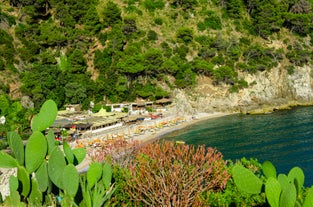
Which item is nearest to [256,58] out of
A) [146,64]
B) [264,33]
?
[264,33]

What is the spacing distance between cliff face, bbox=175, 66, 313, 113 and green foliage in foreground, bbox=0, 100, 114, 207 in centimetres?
4900

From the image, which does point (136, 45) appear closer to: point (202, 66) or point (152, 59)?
point (152, 59)

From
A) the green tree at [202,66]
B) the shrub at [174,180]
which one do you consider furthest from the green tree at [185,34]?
the shrub at [174,180]

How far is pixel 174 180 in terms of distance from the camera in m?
9.56

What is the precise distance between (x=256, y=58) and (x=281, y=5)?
1777 cm

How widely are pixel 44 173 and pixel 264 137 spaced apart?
3273 cm

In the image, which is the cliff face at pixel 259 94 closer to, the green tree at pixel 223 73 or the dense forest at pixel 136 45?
the dense forest at pixel 136 45

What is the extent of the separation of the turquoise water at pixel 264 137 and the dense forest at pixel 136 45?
13.8m

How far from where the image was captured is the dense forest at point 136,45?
52.5 meters

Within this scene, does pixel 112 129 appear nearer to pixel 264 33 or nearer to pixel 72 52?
pixel 72 52

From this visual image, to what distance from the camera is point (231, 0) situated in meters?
74.4

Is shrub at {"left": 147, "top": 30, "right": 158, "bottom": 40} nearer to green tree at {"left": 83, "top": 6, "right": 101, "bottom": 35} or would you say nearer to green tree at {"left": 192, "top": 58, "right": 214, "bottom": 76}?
green tree at {"left": 192, "top": 58, "right": 214, "bottom": 76}

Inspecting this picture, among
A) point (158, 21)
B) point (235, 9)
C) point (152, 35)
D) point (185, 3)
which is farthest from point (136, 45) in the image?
point (235, 9)

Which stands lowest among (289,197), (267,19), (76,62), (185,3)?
(289,197)
